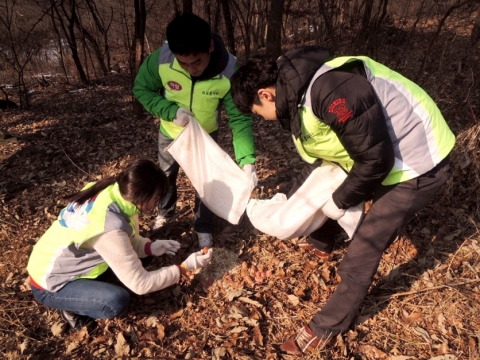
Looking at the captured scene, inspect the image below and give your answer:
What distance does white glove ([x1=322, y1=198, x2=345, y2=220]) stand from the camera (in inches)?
88.0

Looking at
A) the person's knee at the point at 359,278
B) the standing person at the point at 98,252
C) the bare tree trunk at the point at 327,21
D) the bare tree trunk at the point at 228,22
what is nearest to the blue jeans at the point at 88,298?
the standing person at the point at 98,252

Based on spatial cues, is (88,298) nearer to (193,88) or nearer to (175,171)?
(175,171)

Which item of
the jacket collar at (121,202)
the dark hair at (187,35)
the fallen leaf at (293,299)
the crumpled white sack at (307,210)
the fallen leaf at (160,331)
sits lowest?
the fallen leaf at (160,331)

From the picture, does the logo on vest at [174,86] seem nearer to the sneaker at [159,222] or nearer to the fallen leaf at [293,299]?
the sneaker at [159,222]

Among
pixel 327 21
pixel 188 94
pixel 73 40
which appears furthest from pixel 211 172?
pixel 73 40

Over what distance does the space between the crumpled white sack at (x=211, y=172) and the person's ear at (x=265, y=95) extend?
34.7 inches

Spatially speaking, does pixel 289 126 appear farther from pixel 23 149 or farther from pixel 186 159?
pixel 23 149

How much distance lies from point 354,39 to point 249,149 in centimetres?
459

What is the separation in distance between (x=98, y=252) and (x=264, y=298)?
50.5 inches

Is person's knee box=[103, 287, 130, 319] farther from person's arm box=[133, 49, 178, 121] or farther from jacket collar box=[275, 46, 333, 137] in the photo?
jacket collar box=[275, 46, 333, 137]

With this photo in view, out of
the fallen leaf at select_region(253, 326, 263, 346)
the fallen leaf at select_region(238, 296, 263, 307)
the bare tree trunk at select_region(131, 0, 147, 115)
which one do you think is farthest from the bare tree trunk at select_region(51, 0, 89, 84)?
the fallen leaf at select_region(253, 326, 263, 346)

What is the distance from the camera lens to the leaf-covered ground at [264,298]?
2342mm

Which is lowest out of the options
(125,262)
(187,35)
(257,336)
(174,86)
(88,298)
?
(257,336)

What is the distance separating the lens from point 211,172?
2754 mm
